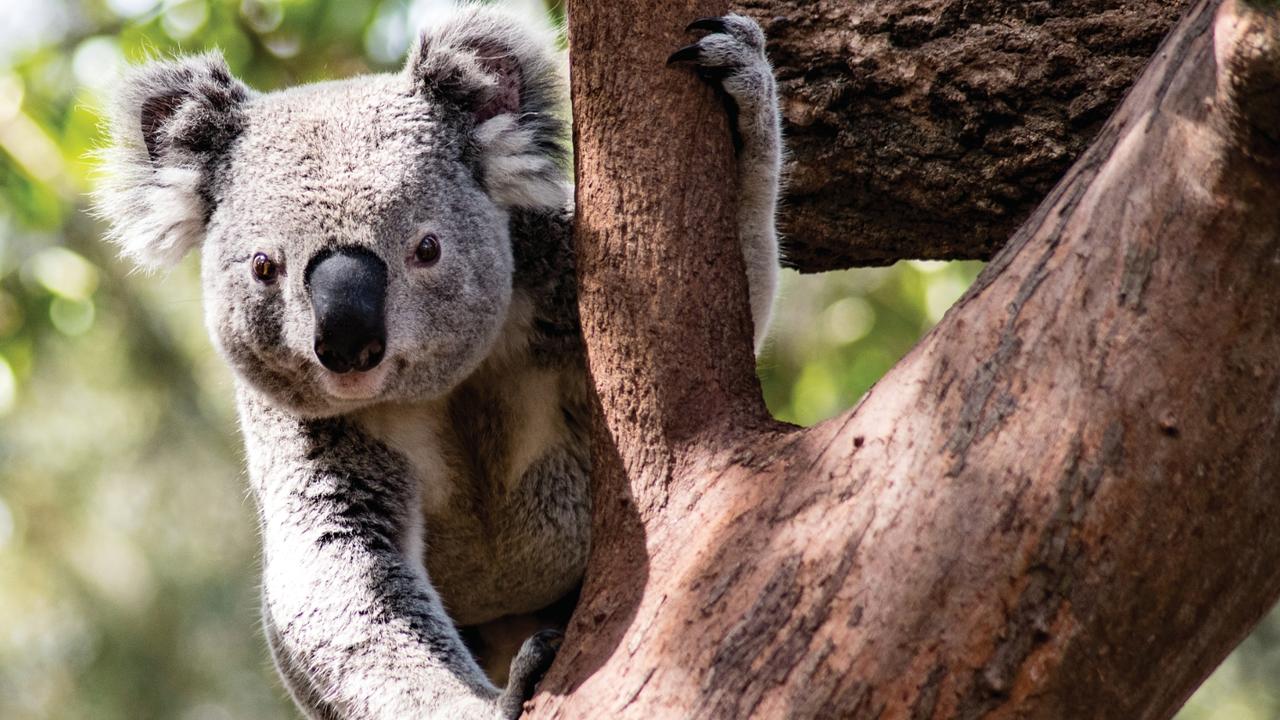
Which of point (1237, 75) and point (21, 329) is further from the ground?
point (1237, 75)

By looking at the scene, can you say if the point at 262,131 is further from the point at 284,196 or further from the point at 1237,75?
the point at 1237,75

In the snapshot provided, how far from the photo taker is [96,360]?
270 inches

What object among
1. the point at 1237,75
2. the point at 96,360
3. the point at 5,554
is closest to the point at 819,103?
the point at 1237,75

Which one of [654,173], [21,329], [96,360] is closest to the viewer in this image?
[654,173]

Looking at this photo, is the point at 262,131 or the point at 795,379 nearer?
the point at 262,131

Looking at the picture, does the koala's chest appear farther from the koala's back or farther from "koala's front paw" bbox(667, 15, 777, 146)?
"koala's front paw" bbox(667, 15, 777, 146)

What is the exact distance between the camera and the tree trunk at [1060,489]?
1758mm

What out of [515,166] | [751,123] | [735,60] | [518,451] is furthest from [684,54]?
[518,451]

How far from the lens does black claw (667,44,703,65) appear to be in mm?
2432

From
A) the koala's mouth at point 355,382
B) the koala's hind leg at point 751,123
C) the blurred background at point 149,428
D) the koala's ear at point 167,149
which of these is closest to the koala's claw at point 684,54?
the koala's hind leg at point 751,123

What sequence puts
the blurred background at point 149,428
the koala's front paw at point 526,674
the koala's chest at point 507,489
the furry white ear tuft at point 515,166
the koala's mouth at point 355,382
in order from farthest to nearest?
the blurred background at point 149,428
the koala's chest at point 507,489
the furry white ear tuft at point 515,166
the koala's mouth at point 355,382
the koala's front paw at point 526,674

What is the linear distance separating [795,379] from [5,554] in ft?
15.2

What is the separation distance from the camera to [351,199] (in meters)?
2.60

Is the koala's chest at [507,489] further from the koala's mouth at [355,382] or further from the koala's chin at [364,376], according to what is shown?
the koala's mouth at [355,382]
